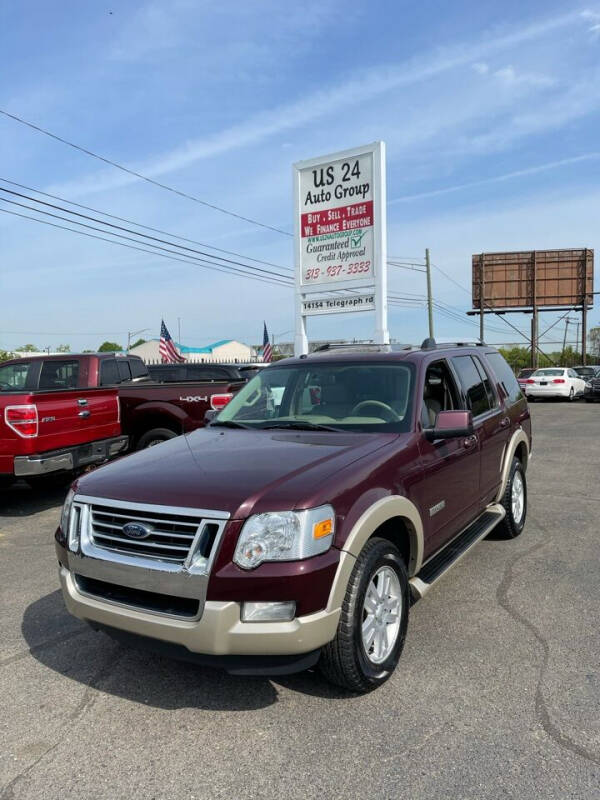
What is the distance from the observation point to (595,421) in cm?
1667

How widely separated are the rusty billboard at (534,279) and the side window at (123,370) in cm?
3722

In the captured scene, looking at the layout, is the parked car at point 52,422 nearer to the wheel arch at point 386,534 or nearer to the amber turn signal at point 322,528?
the wheel arch at point 386,534

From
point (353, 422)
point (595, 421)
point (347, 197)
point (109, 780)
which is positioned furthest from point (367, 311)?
point (109, 780)

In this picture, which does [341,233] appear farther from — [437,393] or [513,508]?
[437,393]

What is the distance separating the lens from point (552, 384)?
950 inches

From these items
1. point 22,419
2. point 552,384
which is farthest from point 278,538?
point 552,384

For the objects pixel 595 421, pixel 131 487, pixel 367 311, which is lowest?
pixel 595 421

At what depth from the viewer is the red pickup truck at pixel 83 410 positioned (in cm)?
650

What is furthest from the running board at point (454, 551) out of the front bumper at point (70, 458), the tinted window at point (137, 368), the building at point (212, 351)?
the building at point (212, 351)

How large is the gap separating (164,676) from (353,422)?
6.16 feet

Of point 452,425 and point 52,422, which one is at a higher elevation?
point 452,425

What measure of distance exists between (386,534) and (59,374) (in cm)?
672

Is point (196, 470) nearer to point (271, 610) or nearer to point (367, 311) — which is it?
point (271, 610)

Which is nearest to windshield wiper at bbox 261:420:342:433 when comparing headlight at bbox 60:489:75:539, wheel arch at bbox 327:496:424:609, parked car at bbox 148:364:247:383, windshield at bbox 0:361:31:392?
wheel arch at bbox 327:496:424:609
